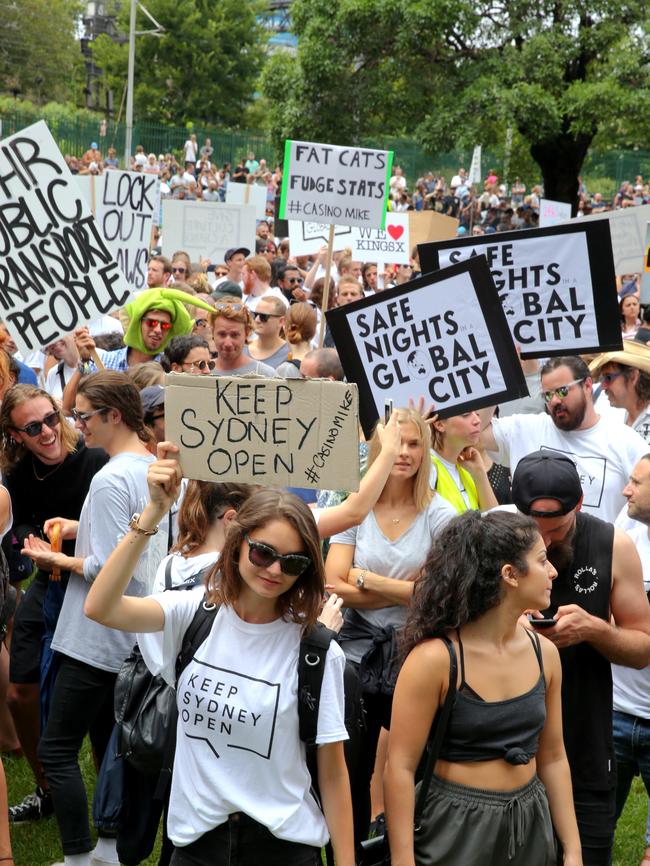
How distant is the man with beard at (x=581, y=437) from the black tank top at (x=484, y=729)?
210 centimetres

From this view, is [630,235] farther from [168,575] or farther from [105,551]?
[168,575]

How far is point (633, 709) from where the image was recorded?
4.33 metres

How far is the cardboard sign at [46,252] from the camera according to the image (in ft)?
20.7

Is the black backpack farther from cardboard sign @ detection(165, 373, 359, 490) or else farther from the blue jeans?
the blue jeans

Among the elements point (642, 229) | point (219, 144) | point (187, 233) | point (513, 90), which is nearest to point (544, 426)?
point (642, 229)

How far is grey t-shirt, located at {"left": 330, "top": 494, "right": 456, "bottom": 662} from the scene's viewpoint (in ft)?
14.6

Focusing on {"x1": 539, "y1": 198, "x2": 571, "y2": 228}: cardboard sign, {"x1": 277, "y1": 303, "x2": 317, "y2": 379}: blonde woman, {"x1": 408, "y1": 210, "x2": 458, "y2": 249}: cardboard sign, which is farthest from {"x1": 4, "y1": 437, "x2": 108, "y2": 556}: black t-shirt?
{"x1": 539, "y1": 198, "x2": 571, "y2": 228}: cardboard sign

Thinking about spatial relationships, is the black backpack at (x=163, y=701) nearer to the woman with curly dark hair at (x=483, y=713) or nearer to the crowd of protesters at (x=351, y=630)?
the crowd of protesters at (x=351, y=630)

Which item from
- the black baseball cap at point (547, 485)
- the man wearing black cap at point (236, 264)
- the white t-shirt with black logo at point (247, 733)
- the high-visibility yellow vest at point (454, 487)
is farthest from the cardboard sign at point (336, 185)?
the white t-shirt with black logo at point (247, 733)

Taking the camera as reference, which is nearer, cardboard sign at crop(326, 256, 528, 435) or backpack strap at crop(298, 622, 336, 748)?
backpack strap at crop(298, 622, 336, 748)

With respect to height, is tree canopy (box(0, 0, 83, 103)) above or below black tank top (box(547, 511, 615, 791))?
above

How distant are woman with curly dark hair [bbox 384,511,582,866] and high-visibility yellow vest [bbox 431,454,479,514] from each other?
1400 mm

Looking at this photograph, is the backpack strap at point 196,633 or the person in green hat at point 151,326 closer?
the backpack strap at point 196,633

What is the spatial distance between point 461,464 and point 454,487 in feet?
0.64
